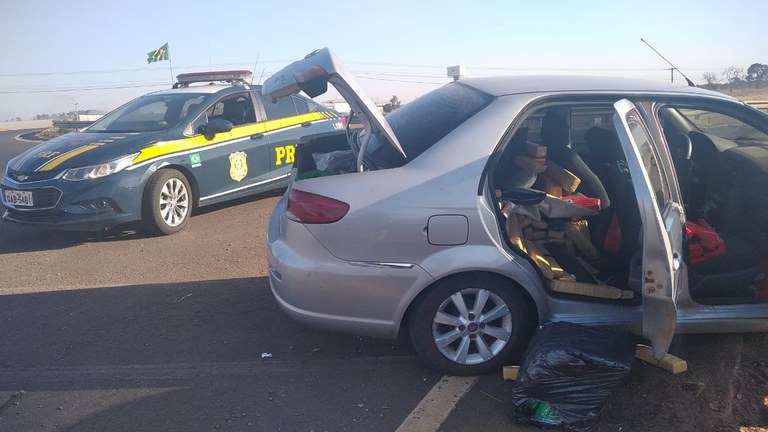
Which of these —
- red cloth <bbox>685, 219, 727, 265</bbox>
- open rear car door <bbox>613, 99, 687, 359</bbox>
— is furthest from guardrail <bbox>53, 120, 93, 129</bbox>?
red cloth <bbox>685, 219, 727, 265</bbox>

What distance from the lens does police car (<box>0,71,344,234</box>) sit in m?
5.95

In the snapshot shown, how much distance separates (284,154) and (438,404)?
5265 mm

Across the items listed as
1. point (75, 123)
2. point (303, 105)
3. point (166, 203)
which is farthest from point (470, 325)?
point (75, 123)

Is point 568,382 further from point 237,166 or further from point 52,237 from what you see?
point 52,237

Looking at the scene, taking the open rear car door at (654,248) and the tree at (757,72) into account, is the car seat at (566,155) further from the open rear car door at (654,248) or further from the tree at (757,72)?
the tree at (757,72)

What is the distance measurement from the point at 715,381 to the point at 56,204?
571 centimetres

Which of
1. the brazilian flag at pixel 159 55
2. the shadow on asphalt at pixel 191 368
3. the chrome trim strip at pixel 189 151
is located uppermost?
the brazilian flag at pixel 159 55

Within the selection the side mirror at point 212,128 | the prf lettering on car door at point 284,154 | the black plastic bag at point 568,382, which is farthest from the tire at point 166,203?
the black plastic bag at point 568,382

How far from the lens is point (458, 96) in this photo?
385cm

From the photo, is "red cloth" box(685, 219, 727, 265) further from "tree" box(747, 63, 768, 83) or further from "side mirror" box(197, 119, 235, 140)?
"tree" box(747, 63, 768, 83)

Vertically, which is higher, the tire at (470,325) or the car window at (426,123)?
the car window at (426,123)

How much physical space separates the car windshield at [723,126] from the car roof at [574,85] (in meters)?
0.16

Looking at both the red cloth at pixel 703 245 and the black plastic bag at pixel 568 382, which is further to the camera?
the red cloth at pixel 703 245

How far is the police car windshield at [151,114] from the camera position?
6.87m
